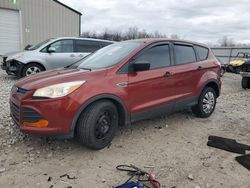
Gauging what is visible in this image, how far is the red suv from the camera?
3.90 m

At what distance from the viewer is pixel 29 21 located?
62.7ft

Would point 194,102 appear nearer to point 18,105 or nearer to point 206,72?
point 206,72

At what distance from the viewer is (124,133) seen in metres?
5.06

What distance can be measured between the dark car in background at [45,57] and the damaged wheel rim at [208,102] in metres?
5.49

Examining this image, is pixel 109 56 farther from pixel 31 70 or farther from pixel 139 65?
pixel 31 70

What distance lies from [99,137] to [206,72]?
292 centimetres

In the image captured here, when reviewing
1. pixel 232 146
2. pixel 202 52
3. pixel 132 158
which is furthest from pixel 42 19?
pixel 232 146

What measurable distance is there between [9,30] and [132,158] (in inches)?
676

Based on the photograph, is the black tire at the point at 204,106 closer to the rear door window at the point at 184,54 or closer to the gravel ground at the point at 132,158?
the gravel ground at the point at 132,158

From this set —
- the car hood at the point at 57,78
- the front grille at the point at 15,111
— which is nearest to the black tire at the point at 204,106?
the car hood at the point at 57,78

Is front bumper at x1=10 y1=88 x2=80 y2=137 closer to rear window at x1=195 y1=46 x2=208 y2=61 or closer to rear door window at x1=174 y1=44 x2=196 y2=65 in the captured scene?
rear door window at x1=174 y1=44 x2=196 y2=65

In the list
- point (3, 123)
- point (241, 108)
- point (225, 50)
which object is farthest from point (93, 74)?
point (225, 50)

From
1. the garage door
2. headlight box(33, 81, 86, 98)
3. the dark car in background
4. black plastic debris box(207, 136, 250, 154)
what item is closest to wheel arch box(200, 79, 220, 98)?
black plastic debris box(207, 136, 250, 154)

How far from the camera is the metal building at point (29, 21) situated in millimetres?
18531
